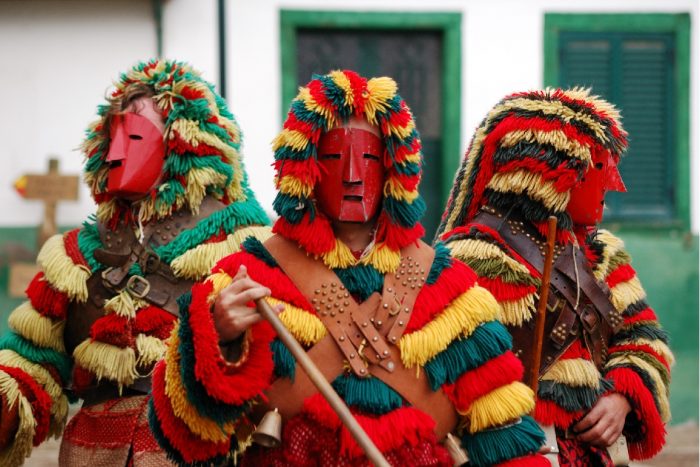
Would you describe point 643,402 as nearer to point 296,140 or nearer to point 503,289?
point 503,289

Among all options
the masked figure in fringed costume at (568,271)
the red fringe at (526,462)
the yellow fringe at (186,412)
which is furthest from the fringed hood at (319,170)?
the masked figure in fringed costume at (568,271)

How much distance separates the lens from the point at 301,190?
11.0ft

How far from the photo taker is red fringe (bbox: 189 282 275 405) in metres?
3.08

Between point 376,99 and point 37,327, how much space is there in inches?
72.6

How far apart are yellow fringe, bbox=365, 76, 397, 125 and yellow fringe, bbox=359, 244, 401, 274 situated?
1.29 feet

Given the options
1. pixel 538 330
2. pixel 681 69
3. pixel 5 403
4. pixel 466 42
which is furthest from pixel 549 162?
pixel 681 69

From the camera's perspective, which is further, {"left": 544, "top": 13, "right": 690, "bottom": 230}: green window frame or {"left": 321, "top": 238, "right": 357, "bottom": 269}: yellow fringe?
{"left": 544, "top": 13, "right": 690, "bottom": 230}: green window frame

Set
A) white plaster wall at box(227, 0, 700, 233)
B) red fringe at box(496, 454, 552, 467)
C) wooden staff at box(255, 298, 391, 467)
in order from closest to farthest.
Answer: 1. wooden staff at box(255, 298, 391, 467)
2. red fringe at box(496, 454, 552, 467)
3. white plaster wall at box(227, 0, 700, 233)

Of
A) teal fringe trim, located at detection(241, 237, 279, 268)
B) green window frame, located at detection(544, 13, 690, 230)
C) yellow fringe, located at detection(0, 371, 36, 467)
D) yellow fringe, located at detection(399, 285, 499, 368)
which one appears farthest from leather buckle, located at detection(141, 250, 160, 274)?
green window frame, located at detection(544, 13, 690, 230)

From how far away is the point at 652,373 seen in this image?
A: 4.40 metres

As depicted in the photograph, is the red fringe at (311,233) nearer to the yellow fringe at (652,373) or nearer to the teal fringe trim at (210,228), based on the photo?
the teal fringe trim at (210,228)

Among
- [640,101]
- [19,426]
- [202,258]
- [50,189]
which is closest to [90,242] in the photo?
[202,258]

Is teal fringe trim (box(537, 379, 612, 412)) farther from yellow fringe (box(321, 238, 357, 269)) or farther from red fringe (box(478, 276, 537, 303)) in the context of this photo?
yellow fringe (box(321, 238, 357, 269))

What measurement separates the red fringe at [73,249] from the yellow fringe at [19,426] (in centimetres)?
54
